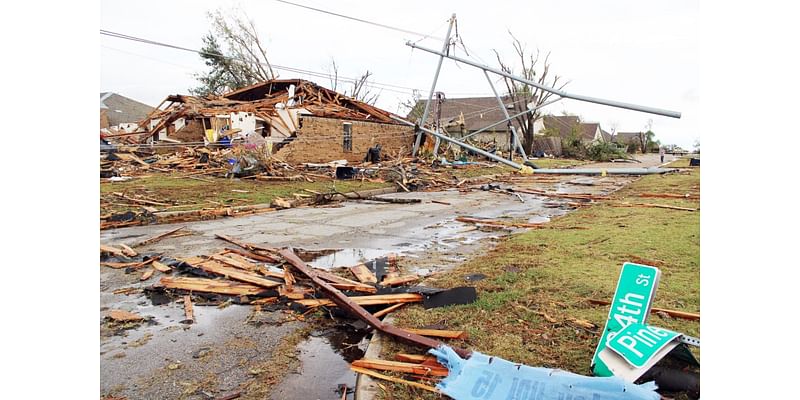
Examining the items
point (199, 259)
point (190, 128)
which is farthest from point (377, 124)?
point (199, 259)

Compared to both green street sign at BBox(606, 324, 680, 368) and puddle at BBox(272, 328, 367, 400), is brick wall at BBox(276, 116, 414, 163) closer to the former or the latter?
puddle at BBox(272, 328, 367, 400)

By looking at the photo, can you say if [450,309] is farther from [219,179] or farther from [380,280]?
[219,179]

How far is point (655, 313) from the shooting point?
4.31 metres

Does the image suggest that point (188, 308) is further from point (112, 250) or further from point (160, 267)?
point (112, 250)

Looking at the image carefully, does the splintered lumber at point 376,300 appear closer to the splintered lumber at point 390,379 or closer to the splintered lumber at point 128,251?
the splintered lumber at point 390,379

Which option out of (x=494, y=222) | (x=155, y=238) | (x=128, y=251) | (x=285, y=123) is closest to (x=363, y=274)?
(x=128, y=251)

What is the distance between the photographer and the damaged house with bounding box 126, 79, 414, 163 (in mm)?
24781

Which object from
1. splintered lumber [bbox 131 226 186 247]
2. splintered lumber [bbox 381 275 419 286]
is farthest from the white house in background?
splintered lumber [bbox 381 275 419 286]

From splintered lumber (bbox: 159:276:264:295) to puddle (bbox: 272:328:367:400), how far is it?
59.4 inches

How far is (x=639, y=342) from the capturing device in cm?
312

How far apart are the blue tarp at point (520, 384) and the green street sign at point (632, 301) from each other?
16.7 inches

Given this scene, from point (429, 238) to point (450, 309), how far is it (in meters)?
4.61

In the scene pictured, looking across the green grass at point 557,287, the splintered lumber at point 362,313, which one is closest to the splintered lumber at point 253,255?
the splintered lumber at point 362,313

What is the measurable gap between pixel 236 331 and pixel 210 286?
1449mm
